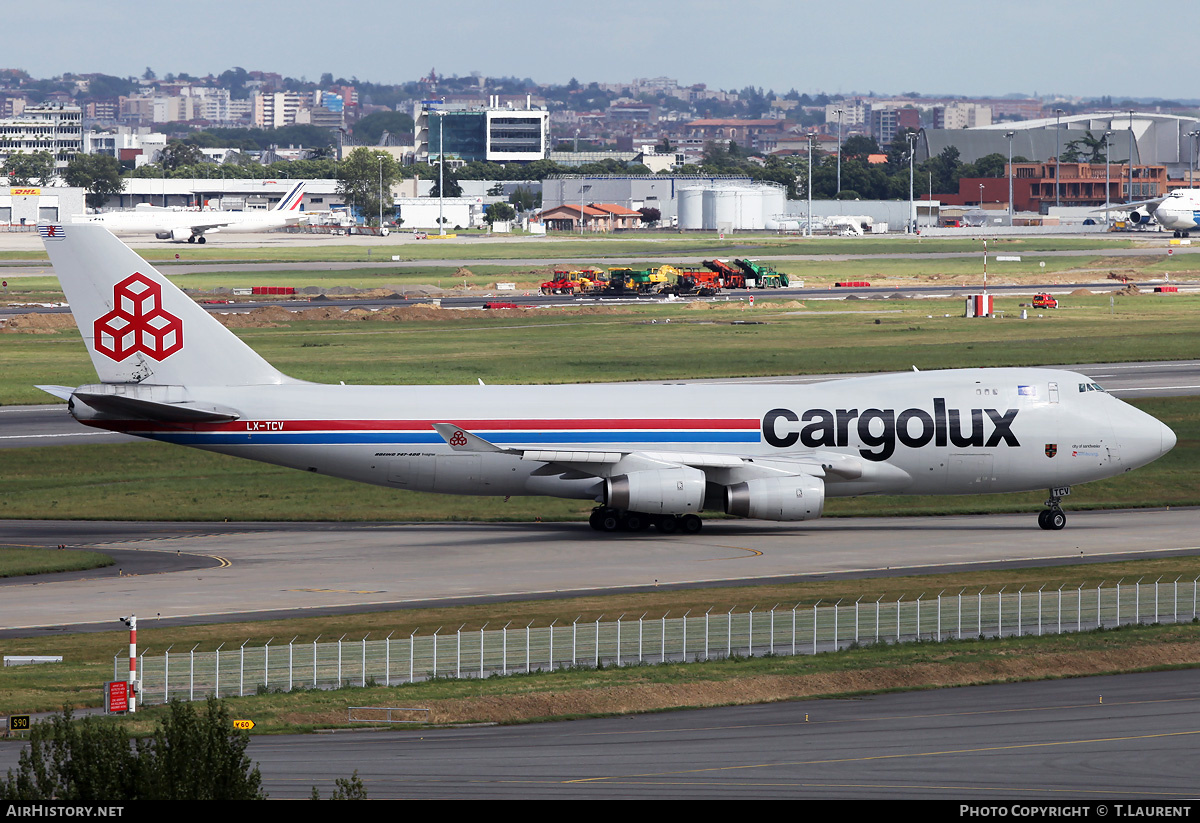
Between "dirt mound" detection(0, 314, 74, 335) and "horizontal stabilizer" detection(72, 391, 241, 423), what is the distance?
250ft

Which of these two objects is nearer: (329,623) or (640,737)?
(640,737)

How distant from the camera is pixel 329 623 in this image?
41344mm

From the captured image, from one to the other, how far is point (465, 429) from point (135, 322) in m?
12.6

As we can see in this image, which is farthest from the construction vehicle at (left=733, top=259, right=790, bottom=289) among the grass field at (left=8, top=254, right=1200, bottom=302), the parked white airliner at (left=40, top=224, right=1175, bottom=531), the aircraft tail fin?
the aircraft tail fin

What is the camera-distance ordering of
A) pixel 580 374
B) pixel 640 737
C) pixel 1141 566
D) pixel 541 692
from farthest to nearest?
1. pixel 580 374
2. pixel 1141 566
3. pixel 541 692
4. pixel 640 737

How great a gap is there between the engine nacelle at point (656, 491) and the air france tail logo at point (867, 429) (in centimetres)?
377

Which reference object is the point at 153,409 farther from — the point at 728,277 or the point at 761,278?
the point at 761,278

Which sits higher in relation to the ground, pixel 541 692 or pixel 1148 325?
pixel 1148 325

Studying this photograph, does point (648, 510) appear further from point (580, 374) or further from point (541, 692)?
point (580, 374)

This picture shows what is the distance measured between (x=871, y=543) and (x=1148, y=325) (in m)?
83.3

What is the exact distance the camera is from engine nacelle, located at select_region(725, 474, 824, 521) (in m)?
53.8

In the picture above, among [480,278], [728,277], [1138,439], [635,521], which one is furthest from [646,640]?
[480,278]

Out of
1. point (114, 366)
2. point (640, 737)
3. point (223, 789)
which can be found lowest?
point (640, 737)

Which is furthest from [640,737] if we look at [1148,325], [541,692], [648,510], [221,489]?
[1148,325]
